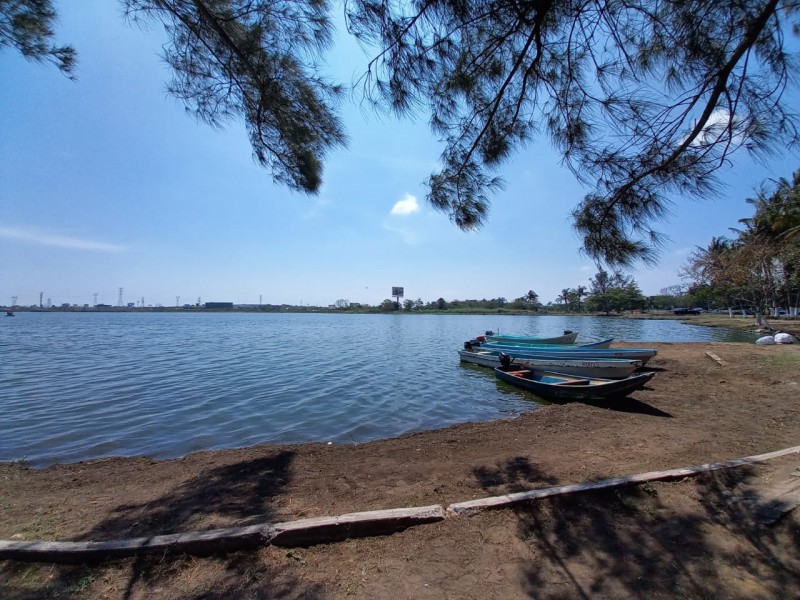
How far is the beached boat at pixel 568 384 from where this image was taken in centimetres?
891

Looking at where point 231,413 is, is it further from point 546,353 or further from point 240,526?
point 546,353

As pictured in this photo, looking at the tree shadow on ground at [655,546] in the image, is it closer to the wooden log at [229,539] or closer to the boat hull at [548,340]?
the wooden log at [229,539]

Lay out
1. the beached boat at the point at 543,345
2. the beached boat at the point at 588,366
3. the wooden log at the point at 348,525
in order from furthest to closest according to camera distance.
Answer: the beached boat at the point at 543,345
the beached boat at the point at 588,366
the wooden log at the point at 348,525

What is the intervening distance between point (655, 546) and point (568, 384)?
26.0 ft

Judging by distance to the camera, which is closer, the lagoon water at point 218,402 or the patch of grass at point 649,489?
the patch of grass at point 649,489

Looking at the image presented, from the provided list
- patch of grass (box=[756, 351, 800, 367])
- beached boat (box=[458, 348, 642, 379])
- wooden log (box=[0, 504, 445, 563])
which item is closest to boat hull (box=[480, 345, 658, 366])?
beached boat (box=[458, 348, 642, 379])

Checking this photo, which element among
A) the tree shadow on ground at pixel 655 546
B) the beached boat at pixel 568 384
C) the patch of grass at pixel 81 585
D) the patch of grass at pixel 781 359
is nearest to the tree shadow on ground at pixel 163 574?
the patch of grass at pixel 81 585

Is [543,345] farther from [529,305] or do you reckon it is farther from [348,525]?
[529,305]

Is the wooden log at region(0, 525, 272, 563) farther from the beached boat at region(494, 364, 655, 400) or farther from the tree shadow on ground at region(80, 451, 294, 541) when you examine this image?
the beached boat at region(494, 364, 655, 400)

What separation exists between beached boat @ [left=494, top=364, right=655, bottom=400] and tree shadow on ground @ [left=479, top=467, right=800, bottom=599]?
5.63m

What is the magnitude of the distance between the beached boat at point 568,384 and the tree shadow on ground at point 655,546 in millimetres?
5635

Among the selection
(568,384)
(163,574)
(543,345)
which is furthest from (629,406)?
(163,574)

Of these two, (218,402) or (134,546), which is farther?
(218,402)

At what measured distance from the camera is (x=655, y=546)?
283 cm
